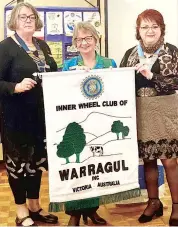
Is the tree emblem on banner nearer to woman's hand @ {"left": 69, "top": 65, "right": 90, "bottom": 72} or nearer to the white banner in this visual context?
the white banner

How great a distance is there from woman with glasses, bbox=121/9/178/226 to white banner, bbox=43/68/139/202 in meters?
0.09

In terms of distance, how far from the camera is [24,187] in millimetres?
2490

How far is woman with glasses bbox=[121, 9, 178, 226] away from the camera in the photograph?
7.59 ft

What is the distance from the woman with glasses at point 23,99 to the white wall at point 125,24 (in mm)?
1593

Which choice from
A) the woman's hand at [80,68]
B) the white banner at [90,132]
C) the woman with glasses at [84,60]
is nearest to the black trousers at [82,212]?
the woman with glasses at [84,60]

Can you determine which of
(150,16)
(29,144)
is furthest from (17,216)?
(150,16)

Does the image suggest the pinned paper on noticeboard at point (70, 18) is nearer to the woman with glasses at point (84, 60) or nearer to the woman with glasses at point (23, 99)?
the woman with glasses at point (23, 99)

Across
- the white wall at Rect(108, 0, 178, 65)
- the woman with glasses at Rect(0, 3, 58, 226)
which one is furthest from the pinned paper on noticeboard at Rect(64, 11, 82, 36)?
the woman with glasses at Rect(0, 3, 58, 226)

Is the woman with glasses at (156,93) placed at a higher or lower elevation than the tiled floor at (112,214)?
higher

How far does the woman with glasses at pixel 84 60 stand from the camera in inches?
89.0

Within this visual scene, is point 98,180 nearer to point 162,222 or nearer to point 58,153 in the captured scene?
point 58,153

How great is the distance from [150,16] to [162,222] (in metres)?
1.26

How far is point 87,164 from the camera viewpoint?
2.27 m

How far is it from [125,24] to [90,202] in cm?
211
